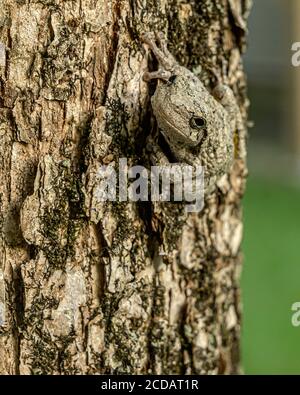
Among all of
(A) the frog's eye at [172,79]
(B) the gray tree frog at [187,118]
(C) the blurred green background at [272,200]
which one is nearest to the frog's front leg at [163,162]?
(B) the gray tree frog at [187,118]

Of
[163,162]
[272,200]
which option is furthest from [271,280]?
[163,162]

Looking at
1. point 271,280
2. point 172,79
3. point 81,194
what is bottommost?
point 271,280

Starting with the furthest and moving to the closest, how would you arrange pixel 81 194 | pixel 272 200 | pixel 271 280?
pixel 272 200 → pixel 271 280 → pixel 81 194

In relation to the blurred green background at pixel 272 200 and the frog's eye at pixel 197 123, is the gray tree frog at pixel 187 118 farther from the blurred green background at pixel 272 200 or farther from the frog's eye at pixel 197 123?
the blurred green background at pixel 272 200

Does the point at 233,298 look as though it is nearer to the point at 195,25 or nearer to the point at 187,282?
the point at 187,282

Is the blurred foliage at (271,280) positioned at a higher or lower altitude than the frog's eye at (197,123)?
lower

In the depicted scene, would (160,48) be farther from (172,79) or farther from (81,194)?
(81,194)

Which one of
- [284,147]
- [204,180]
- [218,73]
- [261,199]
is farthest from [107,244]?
[284,147]
